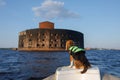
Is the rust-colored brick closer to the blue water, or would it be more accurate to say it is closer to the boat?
the blue water

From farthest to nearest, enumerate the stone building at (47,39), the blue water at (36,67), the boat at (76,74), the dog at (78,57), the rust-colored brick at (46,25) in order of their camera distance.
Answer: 1. the rust-colored brick at (46,25)
2. the stone building at (47,39)
3. the blue water at (36,67)
4. the dog at (78,57)
5. the boat at (76,74)

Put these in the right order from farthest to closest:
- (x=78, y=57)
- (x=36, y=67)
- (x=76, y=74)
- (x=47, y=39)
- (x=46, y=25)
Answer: (x=46, y=25) → (x=47, y=39) → (x=36, y=67) → (x=78, y=57) → (x=76, y=74)

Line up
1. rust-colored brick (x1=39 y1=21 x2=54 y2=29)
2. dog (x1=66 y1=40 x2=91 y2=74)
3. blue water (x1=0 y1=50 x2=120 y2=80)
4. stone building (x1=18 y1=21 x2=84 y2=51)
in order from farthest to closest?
rust-colored brick (x1=39 y1=21 x2=54 y2=29)
stone building (x1=18 y1=21 x2=84 y2=51)
blue water (x1=0 y1=50 x2=120 y2=80)
dog (x1=66 y1=40 x2=91 y2=74)

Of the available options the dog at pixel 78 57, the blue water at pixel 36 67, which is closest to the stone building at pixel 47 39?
the blue water at pixel 36 67

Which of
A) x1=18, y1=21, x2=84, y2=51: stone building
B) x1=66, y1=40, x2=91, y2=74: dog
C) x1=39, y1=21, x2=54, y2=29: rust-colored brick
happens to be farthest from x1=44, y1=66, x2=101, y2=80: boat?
x1=39, y1=21, x2=54, y2=29: rust-colored brick

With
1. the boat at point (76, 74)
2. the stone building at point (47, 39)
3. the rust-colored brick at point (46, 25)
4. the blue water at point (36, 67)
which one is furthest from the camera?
the rust-colored brick at point (46, 25)

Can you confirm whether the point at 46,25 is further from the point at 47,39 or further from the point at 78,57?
the point at 78,57

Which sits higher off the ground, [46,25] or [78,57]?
[46,25]

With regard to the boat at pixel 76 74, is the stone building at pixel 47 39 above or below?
above

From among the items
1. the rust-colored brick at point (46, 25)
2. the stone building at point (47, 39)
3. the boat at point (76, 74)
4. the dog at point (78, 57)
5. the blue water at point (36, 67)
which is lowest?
the blue water at point (36, 67)

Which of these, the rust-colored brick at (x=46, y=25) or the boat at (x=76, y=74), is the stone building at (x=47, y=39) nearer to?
the rust-colored brick at (x=46, y=25)

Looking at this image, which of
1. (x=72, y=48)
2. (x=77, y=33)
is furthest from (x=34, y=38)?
(x=72, y=48)

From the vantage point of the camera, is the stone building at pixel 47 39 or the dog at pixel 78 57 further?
the stone building at pixel 47 39

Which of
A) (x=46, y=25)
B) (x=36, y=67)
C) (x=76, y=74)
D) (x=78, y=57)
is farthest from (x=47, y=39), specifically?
(x=76, y=74)
